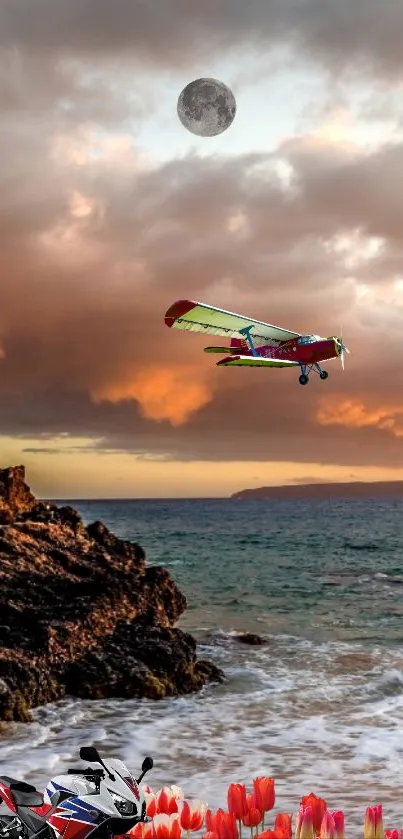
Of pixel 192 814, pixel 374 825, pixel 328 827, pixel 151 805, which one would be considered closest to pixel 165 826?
pixel 151 805

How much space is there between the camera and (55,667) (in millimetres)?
16359

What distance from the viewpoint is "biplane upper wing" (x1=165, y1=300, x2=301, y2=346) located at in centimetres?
1054

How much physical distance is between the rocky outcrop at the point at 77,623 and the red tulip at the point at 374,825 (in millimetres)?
12779

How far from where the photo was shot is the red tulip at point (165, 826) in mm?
3197

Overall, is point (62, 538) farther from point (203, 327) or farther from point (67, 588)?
point (203, 327)

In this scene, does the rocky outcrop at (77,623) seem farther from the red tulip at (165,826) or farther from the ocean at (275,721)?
the red tulip at (165,826)

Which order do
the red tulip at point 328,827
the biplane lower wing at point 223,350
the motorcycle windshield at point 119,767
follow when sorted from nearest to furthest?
the red tulip at point 328,827 < the motorcycle windshield at point 119,767 < the biplane lower wing at point 223,350

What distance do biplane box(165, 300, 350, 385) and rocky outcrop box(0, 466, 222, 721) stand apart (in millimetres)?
7738

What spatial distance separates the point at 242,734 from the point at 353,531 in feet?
353

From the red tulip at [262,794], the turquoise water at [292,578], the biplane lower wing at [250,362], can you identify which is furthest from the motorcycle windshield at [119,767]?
the turquoise water at [292,578]

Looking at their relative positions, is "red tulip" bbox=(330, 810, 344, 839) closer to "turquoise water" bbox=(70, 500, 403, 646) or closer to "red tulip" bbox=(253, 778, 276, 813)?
"red tulip" bbox=(253, 778, 276, 813)

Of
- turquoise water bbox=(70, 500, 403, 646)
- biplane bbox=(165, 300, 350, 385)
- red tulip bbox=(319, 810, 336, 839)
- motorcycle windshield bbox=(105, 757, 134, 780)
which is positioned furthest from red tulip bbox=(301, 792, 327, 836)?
turquoise water bbox=(70, 500, 403, 646)

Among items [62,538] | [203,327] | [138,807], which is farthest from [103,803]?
[62,538]

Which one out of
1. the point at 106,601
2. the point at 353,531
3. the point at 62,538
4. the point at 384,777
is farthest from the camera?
the point at 353,531
